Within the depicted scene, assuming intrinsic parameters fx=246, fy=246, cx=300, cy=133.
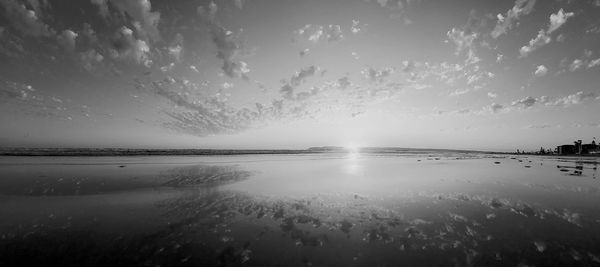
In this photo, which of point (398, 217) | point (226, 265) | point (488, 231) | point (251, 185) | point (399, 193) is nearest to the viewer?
point (226, 265)

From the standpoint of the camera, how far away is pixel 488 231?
704 centimetres

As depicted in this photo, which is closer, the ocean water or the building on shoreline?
the ocean water

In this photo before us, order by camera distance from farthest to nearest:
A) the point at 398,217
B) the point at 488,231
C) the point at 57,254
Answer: the point at 398,217 < the point at 488,231 < the point at 57,254

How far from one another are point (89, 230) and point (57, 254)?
1.71 metres

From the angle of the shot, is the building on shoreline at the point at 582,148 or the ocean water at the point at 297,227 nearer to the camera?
the ocean water at the point at 297,227

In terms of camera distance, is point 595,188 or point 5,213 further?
point 595,188

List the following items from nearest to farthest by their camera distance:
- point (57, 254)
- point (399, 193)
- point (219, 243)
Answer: point (57, 254)
point (219, 243)
point (399, 193)

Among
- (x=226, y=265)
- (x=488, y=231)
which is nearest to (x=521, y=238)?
(x=488, y=231)

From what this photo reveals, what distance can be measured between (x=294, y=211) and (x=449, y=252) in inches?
207

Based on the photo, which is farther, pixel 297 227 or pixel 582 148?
pixel 582 148

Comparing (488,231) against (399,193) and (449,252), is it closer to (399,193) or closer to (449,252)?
(449,252)

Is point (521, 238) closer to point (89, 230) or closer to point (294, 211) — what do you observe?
point (294, 211)

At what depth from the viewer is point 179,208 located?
9.70 metres

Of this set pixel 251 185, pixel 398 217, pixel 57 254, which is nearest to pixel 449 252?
pixel 398 217
